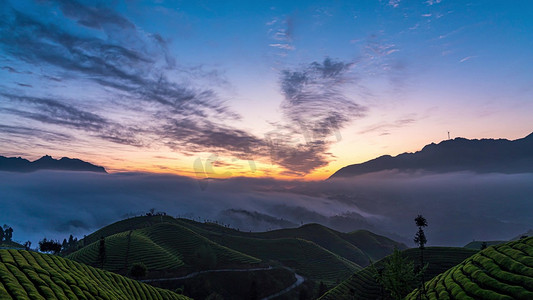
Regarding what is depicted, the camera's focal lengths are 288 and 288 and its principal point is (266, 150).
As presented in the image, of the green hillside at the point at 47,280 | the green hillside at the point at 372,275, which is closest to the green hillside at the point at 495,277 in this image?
the green hillside at the point at 372,275

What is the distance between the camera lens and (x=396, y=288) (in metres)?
81.9

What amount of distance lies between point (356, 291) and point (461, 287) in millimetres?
84801

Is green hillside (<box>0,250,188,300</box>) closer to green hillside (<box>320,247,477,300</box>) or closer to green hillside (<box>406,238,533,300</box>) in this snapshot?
green hillside (<box>406,238,533,300</box>)

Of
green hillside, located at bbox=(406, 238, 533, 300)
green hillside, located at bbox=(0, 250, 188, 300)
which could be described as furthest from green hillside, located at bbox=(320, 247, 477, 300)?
green hillside, located at bbox=(0, 250, 188, 300)

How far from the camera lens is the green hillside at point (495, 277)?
6606 cm

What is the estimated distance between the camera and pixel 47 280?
7081 cm

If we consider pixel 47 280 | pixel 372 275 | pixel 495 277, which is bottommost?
pixel 372 275

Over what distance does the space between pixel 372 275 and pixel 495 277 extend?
99625mm

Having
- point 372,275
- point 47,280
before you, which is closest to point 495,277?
point 372,275

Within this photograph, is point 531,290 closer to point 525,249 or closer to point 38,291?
point 525,249

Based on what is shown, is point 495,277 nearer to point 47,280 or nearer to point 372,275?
point 372,275

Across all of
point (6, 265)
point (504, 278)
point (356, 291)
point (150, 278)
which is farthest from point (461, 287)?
point (150, 278)

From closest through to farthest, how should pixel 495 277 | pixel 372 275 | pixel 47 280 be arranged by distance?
pixel 47 280 → pixel 495 277 → pixel 372 275

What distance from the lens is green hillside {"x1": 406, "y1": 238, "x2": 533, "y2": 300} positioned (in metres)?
66.1
